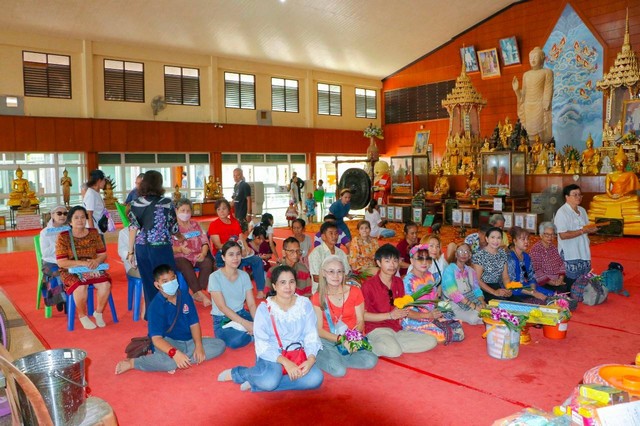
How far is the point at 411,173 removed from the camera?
1438 centimetres

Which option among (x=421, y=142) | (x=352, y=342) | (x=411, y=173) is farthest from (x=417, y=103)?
(x=352, y=342)

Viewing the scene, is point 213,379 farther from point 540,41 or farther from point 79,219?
point 540,41

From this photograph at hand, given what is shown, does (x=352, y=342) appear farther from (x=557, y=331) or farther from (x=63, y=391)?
(x=63, y=391)

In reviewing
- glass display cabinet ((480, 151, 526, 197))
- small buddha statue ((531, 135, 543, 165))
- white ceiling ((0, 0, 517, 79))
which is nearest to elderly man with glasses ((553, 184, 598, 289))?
glass display cabinet ((480, 151, 526, 197))

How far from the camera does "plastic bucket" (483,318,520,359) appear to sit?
150 inches

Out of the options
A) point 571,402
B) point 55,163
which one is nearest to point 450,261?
point 571,402

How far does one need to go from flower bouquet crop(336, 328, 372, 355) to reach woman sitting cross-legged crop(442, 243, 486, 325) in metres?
1.31

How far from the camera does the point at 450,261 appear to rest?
16.5 ft

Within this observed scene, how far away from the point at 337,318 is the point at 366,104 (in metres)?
19.5

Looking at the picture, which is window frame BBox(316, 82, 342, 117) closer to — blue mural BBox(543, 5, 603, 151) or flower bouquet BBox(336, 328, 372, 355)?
blue mural BBox(543, 5, 603, 151)

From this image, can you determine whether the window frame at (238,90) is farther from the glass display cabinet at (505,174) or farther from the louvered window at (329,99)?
the glass display cabinet at (505,174)

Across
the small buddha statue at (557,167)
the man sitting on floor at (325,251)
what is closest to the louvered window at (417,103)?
the small buddha statue at (557,167)

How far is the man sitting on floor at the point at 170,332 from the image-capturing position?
352 centimetres

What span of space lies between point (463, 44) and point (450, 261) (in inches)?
621
